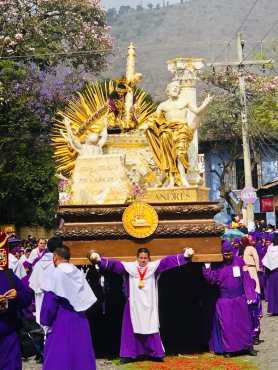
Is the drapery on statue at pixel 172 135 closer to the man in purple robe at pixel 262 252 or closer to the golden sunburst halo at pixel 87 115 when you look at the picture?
the golden sunburst halo at pixel 87 115

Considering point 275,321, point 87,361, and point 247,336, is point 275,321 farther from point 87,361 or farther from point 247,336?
point 87,361

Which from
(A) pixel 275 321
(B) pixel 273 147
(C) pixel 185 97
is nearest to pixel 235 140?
(B) pixel 273 147

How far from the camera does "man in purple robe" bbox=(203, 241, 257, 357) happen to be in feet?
42.6

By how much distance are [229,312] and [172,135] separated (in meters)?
2.73

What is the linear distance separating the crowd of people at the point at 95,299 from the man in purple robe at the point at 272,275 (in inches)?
114

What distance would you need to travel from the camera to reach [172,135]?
1351cm

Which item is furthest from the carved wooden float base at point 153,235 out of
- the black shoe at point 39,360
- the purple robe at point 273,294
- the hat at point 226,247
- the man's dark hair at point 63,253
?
the purple robe at point 273,294

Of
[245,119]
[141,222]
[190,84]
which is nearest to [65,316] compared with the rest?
[141,222]

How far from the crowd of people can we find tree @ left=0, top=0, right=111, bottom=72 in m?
18.9

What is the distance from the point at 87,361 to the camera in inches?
388

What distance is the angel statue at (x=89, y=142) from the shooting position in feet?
45.6

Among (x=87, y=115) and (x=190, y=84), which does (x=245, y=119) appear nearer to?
(x=190, y=84)

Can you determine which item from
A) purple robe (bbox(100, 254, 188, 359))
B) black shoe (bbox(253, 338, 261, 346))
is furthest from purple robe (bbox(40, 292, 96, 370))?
black shoe (bbox(253, 338, 261, 346))

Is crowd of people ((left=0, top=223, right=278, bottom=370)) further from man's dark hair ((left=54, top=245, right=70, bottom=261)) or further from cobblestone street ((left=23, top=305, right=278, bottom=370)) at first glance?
cobblestone street ((left=23, top=305, right=278, bottom=370))
